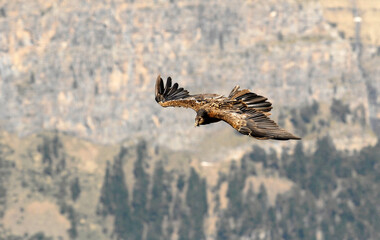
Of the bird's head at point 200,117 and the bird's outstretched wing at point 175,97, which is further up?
the bird's outstretched wing at point 175,97

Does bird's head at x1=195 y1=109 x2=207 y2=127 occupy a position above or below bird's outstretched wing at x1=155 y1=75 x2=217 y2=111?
below

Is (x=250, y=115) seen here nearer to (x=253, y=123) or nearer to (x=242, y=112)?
(x=253, y=123)

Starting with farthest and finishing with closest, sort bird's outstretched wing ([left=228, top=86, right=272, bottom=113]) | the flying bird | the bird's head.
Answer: the bird's head
bird's outstretched wing ([left=228, top=86, right=272, bottom=113])
the flying bird

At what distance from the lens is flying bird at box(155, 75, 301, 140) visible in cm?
5953

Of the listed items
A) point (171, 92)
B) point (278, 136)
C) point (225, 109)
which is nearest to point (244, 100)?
point (225, 109)

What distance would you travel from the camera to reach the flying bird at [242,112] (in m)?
59.5

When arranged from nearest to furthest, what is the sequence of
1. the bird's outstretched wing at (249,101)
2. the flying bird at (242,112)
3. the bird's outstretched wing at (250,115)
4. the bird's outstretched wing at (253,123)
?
the bird's outstretched wing at (253,123) < the bird's outstretched wing at (250,115) < the flying bird at (242,112) < the bird's outstretched wing at (249,101)

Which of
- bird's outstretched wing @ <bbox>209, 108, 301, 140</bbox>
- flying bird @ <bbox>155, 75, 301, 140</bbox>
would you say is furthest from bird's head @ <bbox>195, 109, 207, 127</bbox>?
bird's outstretched wing @ <bbox>209, 108, 301, 140</bbox>

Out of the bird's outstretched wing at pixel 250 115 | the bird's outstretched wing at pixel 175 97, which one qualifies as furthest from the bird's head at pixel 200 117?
the bird's outstretched wing at pixel 175 97

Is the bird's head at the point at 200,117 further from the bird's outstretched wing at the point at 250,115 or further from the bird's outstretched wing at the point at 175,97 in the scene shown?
the bird's outstretched wing at the point at 175,97

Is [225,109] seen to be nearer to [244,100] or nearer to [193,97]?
[244,100]

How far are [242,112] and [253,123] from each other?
7.53ft

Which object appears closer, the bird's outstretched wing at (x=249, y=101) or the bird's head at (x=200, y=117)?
the bird's outstretched wing at (x=249, y=101)

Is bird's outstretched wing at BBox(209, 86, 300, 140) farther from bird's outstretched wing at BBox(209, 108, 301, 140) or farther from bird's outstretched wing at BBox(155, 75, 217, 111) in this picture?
bird's outstretched wing at BBox(155, 75, 217, 111)
